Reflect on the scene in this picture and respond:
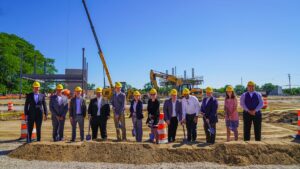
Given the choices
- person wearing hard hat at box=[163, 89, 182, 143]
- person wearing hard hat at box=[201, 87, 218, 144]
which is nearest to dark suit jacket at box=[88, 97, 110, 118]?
person wearing hard hat at box=[163, 89, 182, 143]

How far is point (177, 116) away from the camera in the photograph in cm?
737

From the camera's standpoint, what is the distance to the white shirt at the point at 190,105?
7.32 meters

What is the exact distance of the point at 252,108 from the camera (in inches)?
277

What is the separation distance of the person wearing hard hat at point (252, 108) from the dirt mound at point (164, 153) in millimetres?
916

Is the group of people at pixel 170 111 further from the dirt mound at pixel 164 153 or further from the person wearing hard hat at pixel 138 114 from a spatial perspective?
the dirt mound at pixel 164 153

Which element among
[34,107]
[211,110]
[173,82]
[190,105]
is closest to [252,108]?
[211,110]

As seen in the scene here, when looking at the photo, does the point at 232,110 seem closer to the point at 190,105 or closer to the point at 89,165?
the point at 190,105

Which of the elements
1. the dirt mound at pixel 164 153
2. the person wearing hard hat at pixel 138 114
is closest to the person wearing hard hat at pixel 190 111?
the dirt mound at pixel 164 153

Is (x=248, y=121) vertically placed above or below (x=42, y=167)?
above

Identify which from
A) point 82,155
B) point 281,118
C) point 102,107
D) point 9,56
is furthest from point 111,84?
point 9,56

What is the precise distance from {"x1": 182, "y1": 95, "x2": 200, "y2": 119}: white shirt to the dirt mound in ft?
3.97

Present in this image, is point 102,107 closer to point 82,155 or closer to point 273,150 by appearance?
point 82,155

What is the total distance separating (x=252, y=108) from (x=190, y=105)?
1729 mm

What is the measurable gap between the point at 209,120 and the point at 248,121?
111 cm
